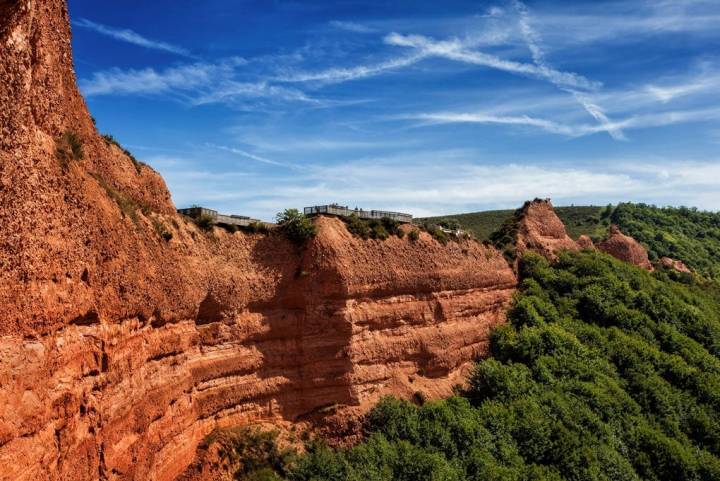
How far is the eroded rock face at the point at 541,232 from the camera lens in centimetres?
4178

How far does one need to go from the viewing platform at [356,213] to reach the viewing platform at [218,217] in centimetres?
334

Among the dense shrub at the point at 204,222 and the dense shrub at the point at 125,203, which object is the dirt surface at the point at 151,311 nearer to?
the dense shrub at the point at 125,203

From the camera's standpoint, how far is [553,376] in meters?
28.9

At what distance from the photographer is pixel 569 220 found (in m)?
89.8

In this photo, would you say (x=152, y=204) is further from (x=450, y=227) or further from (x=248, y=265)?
(x=450, y=227)

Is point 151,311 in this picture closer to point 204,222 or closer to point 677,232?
point 204,222

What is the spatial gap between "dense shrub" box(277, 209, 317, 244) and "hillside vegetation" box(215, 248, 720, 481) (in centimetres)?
810

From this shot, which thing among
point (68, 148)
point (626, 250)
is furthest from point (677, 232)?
point (68, 148)

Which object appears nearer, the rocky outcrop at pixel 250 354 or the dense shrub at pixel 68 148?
the rocky outcrop at pixel 250 354

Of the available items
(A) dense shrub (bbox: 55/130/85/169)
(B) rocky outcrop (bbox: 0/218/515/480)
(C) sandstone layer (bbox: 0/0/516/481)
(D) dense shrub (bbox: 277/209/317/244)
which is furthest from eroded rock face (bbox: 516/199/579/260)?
(A) dense shrub (bbox: 55/130/85/169)

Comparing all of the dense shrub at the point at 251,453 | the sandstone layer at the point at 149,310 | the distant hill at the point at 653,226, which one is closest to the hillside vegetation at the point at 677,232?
the distant hill at the point at 653,226

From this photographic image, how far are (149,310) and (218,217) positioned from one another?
19.9 ft

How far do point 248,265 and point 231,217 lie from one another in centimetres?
220

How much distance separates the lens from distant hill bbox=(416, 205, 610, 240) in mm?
78125
